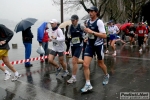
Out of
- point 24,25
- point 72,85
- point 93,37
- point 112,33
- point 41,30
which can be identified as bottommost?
point 72,85

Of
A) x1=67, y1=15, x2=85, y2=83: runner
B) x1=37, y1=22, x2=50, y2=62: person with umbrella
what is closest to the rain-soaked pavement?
x1=67, y1=15, x2=85, y2=83: runner

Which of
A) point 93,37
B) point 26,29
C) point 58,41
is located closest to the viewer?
point 93,37

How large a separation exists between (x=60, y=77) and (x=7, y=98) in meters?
1.93

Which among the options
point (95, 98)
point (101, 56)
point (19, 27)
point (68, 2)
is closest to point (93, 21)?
point (101, 56)

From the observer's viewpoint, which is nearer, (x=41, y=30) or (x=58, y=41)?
(x=58, y=41)

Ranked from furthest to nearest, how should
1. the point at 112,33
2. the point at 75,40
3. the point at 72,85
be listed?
the point at 112,33
the point at 75,40
the point at 72,85

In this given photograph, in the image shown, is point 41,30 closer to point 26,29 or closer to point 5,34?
point 26,29

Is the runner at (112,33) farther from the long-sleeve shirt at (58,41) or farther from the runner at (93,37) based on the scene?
the runner at (93,37)

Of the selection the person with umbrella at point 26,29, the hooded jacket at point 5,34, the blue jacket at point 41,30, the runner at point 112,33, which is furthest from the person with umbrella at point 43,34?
Answer: the runner at point 112,33

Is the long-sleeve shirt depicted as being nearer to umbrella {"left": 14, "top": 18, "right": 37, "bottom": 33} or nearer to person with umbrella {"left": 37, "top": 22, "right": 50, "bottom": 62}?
umbrella {"left": 14, "top": 18, "right": 37, "bottom": 33}

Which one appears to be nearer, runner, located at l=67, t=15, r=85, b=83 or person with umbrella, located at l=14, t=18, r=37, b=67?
runner, located at l=67, t=15, r=85, b=83

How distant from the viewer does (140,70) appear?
6.49 metres

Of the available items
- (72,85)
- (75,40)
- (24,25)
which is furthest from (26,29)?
(72,85)

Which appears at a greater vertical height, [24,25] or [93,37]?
[24,25]
